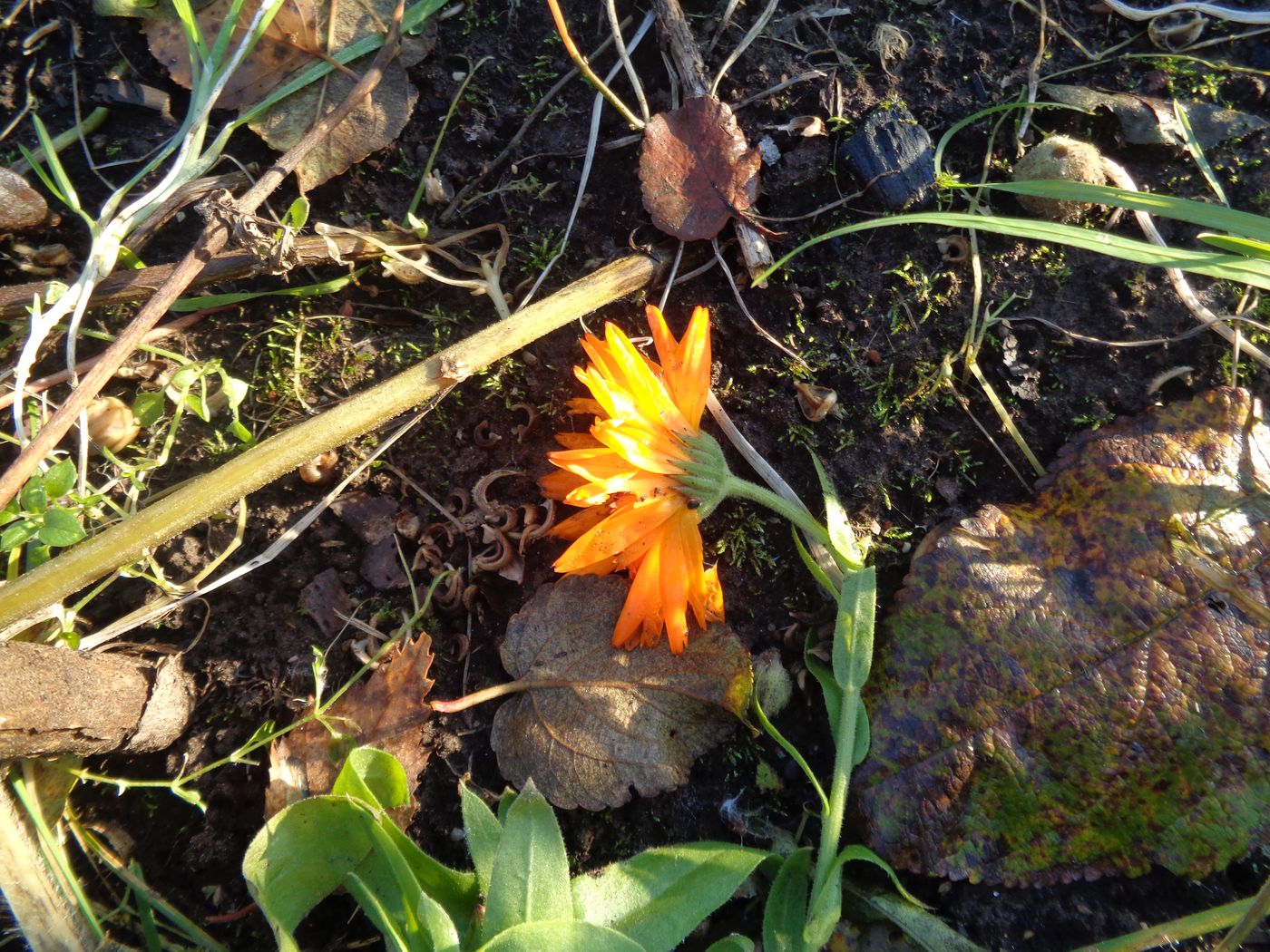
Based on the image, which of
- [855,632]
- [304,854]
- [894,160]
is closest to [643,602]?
[855,632]

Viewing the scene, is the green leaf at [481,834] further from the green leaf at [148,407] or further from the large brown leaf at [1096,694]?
the green leaf at [148,407]

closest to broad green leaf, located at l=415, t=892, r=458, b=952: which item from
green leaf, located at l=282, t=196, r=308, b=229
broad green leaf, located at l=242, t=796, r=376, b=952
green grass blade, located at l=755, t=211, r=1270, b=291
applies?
broad green leaf, located at l=242, t=796, r=376, b=952

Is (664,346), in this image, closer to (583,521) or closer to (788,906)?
(583,521)

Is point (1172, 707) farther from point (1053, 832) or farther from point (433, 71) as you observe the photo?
point (433, 71)

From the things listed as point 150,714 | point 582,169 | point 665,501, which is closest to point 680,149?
point 582,169

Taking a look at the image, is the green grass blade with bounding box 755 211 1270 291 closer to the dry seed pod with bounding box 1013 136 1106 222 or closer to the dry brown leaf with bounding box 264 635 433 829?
the dry seed pod with bounding box 1013 136 1106 222
